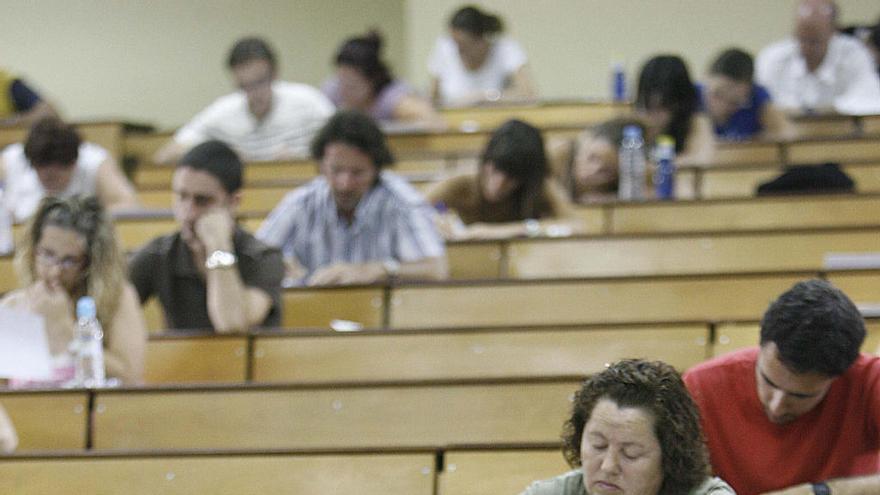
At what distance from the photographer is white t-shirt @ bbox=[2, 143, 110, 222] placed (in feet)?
19.5

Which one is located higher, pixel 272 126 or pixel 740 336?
pixel 272 126

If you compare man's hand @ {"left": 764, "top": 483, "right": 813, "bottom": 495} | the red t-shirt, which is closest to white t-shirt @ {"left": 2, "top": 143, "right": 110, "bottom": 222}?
the red t-shirt

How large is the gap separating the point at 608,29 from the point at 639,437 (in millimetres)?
6531

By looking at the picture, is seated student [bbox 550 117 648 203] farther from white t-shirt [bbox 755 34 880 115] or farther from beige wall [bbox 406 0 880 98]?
beige wall [bbox 406 0 880 98]

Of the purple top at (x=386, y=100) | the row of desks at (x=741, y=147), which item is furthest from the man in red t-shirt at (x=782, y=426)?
the purple top at (x=386, y=100)

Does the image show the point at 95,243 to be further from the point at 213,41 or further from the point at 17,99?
the point at 213,41

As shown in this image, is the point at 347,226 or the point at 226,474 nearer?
the point at 226,474

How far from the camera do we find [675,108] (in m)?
6.12

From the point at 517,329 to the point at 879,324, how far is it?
86cm

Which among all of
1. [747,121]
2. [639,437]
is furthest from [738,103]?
[639,437]

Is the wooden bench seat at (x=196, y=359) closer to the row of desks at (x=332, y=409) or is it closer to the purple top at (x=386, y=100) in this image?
the row of desks at (x=332, y=409)

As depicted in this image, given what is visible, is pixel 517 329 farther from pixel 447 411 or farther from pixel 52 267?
pixel 52 267

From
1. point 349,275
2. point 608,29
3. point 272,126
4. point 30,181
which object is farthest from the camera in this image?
point 608,29

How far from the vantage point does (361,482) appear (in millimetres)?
3158
